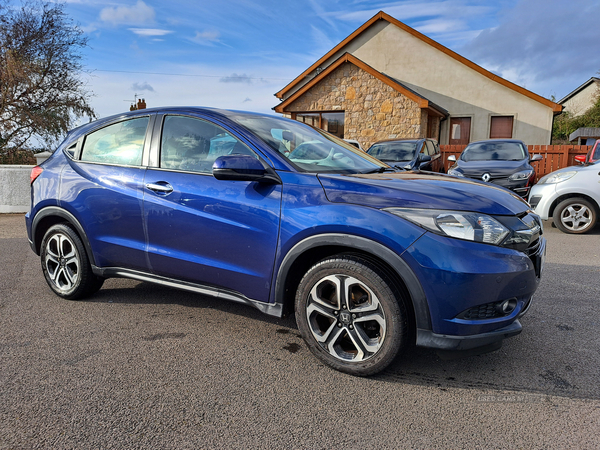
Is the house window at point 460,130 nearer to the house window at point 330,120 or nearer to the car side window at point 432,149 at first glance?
the house window at point 330,120

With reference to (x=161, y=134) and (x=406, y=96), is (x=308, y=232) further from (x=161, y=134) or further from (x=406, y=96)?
(x=406, y=96)

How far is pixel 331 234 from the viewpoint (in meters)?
2.76

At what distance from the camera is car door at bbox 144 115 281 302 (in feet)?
9.94

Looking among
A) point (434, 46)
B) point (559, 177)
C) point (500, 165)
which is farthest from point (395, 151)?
point (434, 46)

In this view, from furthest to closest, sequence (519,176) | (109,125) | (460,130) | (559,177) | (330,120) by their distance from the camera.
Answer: (460,130) < (330,120) < (519,176) < (559,177) < (109,125)

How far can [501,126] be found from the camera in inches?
894

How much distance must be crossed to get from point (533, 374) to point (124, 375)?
254cm

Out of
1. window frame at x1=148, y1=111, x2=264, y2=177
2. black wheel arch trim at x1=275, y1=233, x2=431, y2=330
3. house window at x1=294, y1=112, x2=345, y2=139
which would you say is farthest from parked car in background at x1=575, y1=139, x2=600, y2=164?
house window at x1=294, y1=112, x2=345, y2=139

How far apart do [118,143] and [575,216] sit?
751cm

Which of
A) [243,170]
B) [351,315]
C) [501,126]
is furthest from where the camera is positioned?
[501,126]

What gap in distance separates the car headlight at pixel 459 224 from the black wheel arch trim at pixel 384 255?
234 millimetres

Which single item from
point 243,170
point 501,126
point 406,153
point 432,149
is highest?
point 501,126

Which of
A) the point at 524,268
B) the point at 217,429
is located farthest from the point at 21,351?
the point at 524,268

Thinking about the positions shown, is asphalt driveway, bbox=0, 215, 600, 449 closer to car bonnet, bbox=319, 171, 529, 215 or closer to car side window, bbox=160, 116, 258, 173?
car bonnet, bbox=319, 171, 529, 215
